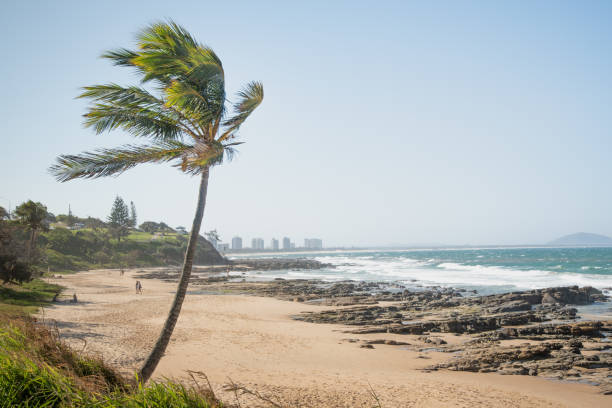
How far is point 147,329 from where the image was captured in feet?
57.4

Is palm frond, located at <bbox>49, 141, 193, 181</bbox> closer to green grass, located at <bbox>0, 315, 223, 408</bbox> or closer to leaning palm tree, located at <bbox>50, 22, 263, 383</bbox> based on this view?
leaning palm tree, located at <bbox>50, 22, 263, 383</bbox>

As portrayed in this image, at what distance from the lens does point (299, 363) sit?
12.9 m

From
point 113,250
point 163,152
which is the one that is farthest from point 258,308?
point 113,250

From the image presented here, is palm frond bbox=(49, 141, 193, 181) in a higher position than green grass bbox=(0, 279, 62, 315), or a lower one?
higher

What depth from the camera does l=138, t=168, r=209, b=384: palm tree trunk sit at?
7523 mm

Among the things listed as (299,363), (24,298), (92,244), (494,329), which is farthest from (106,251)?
(494,329)

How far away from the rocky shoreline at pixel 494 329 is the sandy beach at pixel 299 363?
2.40 feet

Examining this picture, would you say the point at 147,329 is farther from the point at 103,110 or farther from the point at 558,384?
the point at 558,384

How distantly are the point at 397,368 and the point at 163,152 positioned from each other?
33.2 feet

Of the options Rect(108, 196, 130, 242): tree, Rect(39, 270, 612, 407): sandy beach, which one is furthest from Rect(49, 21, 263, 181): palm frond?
Rect(108, 196, 130, 242): tree

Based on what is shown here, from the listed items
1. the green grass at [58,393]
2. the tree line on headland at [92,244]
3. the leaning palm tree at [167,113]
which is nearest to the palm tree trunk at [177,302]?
the leaning palm tree at [167,113]

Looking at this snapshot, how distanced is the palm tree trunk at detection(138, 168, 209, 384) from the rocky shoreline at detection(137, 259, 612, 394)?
8727mm

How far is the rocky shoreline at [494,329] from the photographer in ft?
41.0

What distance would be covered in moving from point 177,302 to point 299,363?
22.0ft
